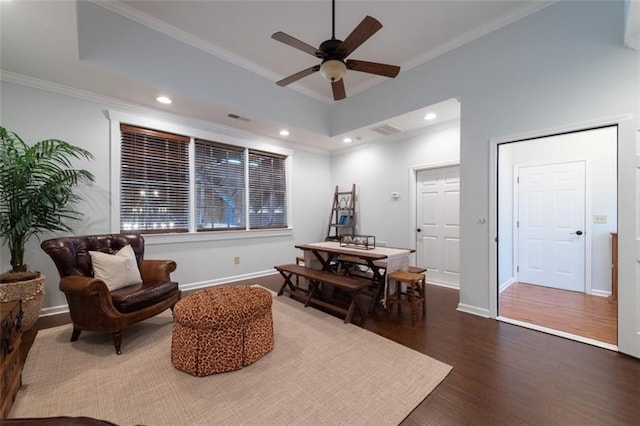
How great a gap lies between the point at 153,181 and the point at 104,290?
81.0 inches

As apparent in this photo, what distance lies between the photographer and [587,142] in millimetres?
3910

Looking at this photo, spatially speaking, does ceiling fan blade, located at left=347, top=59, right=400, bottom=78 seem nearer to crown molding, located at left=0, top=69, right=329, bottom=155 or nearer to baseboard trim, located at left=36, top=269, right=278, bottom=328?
crown molding, located at left=0, top=69, right=329, bottom=155

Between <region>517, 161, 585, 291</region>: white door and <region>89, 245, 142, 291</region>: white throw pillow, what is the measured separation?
19.1 ft

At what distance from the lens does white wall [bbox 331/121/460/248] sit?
14.5 feet

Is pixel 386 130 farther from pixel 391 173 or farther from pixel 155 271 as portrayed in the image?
pixel 155 271

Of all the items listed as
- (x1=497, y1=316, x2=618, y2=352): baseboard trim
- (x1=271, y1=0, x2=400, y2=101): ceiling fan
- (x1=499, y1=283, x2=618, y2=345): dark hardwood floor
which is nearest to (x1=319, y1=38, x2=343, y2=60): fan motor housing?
(x1=271, y1=0, x2=400, y2=101): ceiling fan

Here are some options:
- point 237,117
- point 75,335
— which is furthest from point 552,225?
point 75,335

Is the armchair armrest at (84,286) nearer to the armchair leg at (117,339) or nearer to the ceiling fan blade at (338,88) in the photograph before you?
the armchair leg at (117,339)

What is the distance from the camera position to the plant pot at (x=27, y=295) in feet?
8.11

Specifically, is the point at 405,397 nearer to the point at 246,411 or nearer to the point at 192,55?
the point at 246,411

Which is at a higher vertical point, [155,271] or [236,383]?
[155,271]

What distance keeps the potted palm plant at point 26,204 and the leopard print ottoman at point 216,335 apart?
1793mm

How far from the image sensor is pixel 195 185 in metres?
4.28

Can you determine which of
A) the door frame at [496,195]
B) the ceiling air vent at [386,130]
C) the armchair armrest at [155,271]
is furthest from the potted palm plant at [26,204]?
the door frame at [496,195]
